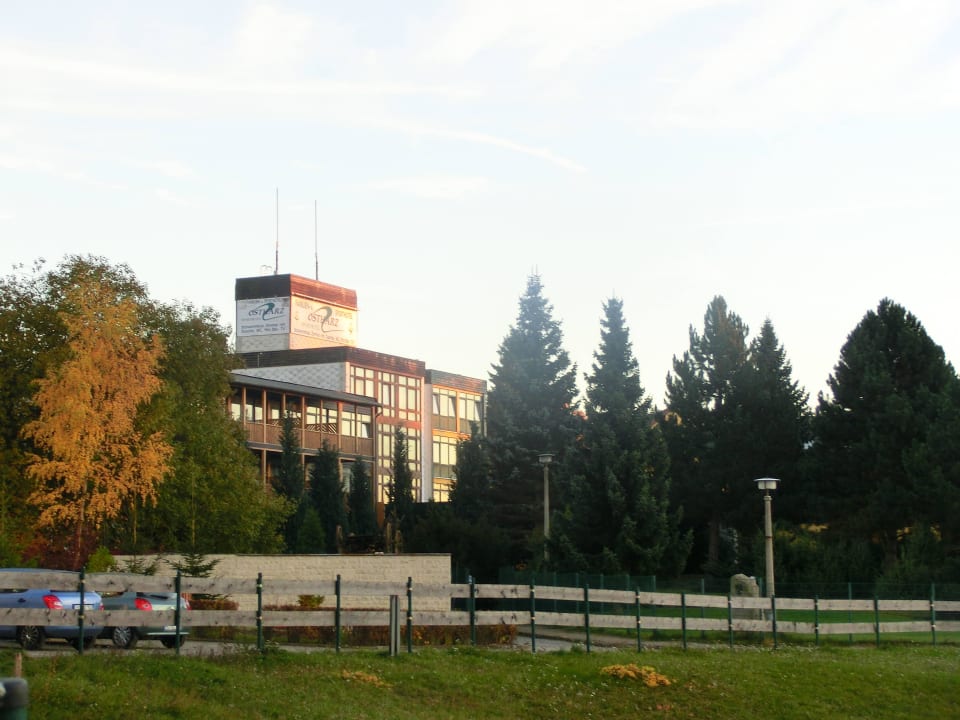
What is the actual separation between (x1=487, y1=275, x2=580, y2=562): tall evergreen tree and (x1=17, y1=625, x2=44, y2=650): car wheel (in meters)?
45.0

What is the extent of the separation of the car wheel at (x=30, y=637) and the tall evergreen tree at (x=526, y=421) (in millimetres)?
44991

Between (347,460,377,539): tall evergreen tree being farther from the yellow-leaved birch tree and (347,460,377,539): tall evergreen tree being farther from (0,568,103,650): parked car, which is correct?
(0,568,103,650): parked car

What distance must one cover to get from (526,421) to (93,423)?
3522cm

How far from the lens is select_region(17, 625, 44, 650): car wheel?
68.4 ft

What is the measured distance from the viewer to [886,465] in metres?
53.5

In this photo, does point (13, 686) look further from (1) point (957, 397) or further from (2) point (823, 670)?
(1) point (957, 397)

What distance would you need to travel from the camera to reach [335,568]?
37781mm

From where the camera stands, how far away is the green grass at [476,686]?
54.7ft

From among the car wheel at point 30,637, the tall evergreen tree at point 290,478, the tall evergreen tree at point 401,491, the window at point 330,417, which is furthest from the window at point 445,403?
the car wheel at point 30,637

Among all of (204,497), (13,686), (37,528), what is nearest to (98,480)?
(37,528)

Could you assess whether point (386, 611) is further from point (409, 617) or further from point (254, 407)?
point (254, 407)

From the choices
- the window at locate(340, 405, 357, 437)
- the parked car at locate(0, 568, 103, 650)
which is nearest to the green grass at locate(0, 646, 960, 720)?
the parked car at locate(0, 568, 103, 650)

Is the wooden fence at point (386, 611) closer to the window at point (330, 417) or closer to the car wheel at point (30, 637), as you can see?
the car wheel at point (30, 637)

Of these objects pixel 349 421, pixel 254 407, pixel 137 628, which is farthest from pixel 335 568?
pixel 349 421
